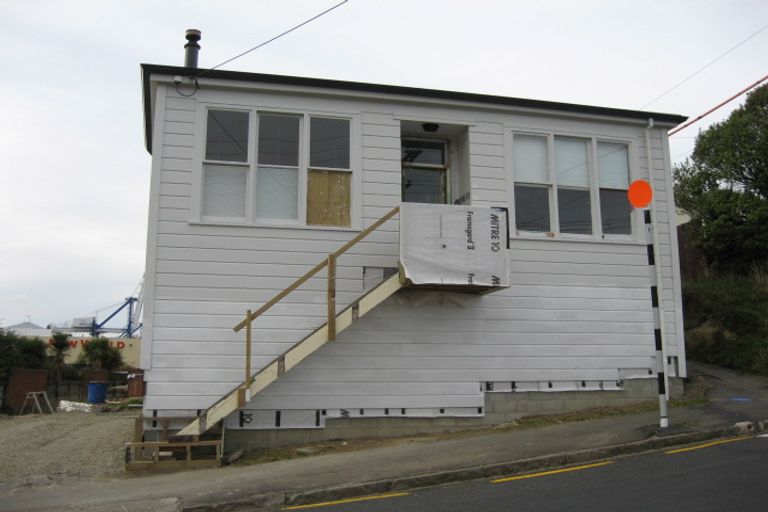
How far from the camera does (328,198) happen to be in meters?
11.0

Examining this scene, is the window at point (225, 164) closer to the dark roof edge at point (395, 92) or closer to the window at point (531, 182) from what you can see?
the dark roof edge at point (395, 92)

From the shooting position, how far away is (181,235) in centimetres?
1028

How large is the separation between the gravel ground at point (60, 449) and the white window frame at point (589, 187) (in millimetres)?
7916

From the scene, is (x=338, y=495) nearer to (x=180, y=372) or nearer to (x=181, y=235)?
(x=180, y=372)

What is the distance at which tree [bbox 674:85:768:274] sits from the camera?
17422mm

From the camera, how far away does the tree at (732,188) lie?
57.2 feet

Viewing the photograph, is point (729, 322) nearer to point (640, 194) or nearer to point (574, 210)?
point (574, 210)

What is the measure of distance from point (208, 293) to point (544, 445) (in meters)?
5.58

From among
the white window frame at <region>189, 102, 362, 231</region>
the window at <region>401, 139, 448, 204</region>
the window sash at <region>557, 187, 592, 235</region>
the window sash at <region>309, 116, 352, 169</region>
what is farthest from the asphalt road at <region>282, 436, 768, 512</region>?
the window at <region>401, 139, 448, 204</region>

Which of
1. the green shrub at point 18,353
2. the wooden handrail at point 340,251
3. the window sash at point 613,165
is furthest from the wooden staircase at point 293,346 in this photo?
the green shrub at point 18,353

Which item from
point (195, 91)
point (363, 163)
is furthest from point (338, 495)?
point (195, 91)

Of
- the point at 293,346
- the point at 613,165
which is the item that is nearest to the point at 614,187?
the point at 613,165

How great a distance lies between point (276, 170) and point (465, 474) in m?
5.95

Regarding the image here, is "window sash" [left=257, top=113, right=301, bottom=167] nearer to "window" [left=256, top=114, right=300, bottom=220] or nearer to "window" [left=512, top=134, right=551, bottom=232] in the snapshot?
"window" [left=256, top=114, right=300, bottom=220]
